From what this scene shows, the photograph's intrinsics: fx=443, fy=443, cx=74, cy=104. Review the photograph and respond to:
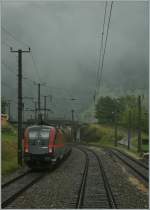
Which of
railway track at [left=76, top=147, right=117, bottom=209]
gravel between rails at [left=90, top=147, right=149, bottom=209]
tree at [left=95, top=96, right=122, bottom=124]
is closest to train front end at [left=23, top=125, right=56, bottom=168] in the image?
railway track at [left=76, top=147, right=117, bottom=209]

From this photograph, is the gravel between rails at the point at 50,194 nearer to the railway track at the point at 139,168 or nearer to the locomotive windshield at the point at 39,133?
the railway track at the point at 139,168

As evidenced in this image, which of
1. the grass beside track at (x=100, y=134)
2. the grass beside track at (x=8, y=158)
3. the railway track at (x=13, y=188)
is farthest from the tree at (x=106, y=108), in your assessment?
the railway track at (x=13, y=188)

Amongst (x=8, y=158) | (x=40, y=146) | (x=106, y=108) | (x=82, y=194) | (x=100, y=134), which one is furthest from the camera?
(x=106, y=108)

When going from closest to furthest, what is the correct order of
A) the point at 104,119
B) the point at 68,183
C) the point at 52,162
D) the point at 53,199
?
the point at 53,199, the point at 68,183, the point at 52,162, the point at 104,119

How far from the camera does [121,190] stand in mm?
18094

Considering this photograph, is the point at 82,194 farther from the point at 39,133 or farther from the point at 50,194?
the point at 39,133

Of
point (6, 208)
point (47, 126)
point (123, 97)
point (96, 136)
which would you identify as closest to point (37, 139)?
point (47, 126)

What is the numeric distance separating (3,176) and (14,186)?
15.3 ft

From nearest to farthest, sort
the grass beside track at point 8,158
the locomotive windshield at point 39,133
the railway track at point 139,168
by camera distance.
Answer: the railway track at point 139,168 → the grass beside track at point 8,158 → the locomotive windshield at point 39,133

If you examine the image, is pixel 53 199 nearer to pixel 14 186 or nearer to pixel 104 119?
pixel 14 186

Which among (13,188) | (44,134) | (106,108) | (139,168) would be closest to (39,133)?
(44,134)

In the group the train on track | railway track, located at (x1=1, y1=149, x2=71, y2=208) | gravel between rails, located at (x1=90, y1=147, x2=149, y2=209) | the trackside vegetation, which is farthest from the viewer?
the trackside vegetation

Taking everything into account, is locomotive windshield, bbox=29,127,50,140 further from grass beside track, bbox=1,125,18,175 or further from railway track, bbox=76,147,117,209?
railway track, bbox=76,147,117,209

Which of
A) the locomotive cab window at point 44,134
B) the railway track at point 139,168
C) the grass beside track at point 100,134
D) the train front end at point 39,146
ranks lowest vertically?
the grass beside track at point 100,134
